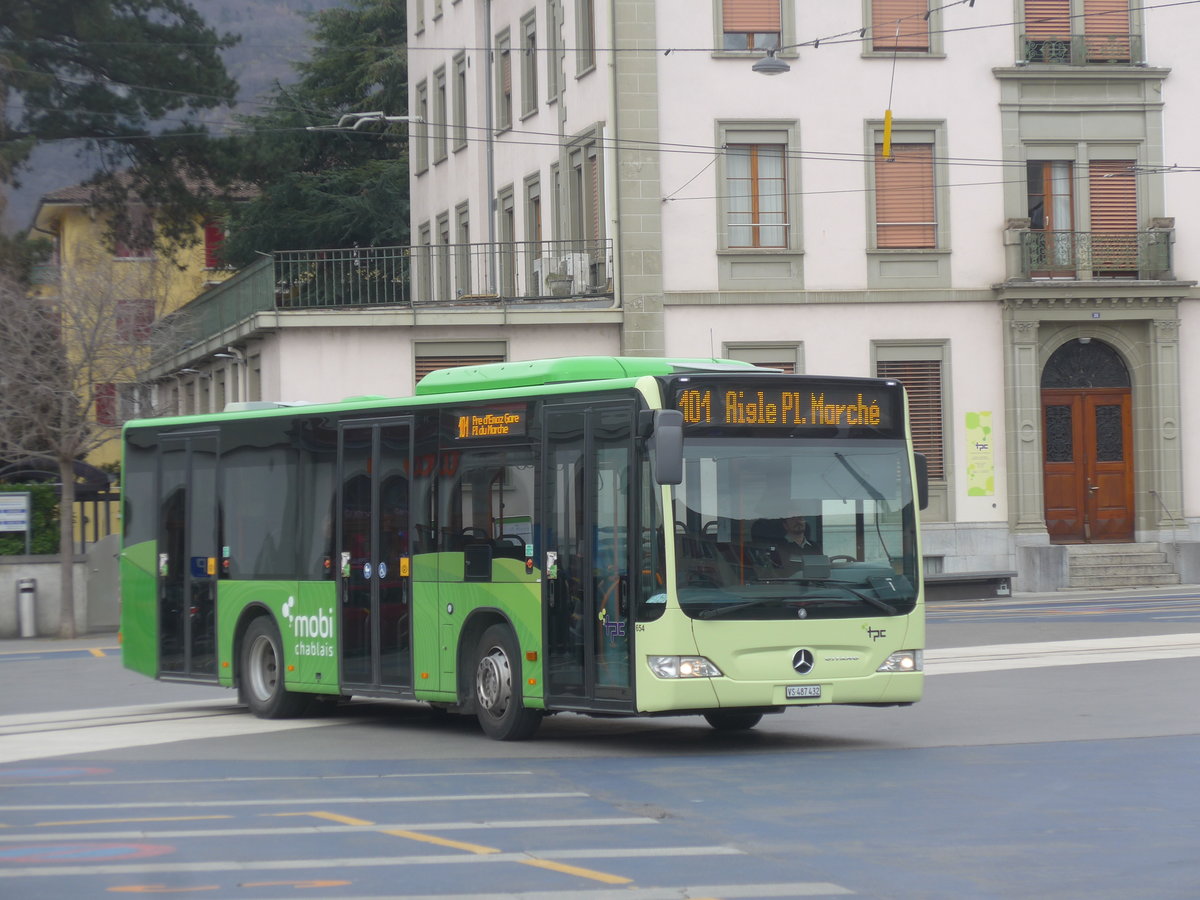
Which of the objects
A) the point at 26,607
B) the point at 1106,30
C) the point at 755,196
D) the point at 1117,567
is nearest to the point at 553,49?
the point at 755,196

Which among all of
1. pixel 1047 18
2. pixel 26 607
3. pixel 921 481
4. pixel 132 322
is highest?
pixel 1047 18

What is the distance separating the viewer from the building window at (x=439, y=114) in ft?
170

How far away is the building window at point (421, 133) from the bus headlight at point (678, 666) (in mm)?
39627

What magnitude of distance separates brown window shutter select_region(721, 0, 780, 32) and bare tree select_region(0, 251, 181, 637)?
39.4ft

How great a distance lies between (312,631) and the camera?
1864 cm

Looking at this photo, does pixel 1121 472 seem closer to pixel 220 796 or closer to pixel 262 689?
pixel 262 689

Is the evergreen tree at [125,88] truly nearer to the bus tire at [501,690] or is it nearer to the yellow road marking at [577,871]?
the bus tire at [501,690]

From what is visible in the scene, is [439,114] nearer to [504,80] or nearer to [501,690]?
[504,80]

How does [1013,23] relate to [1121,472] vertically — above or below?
above

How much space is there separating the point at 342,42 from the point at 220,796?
55337mm

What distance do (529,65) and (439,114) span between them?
7514 mm

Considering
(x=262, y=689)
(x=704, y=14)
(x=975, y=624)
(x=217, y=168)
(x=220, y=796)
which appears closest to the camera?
(x=220, y=796)

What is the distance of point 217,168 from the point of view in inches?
1927

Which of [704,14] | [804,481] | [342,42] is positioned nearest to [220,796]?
[804,481]
